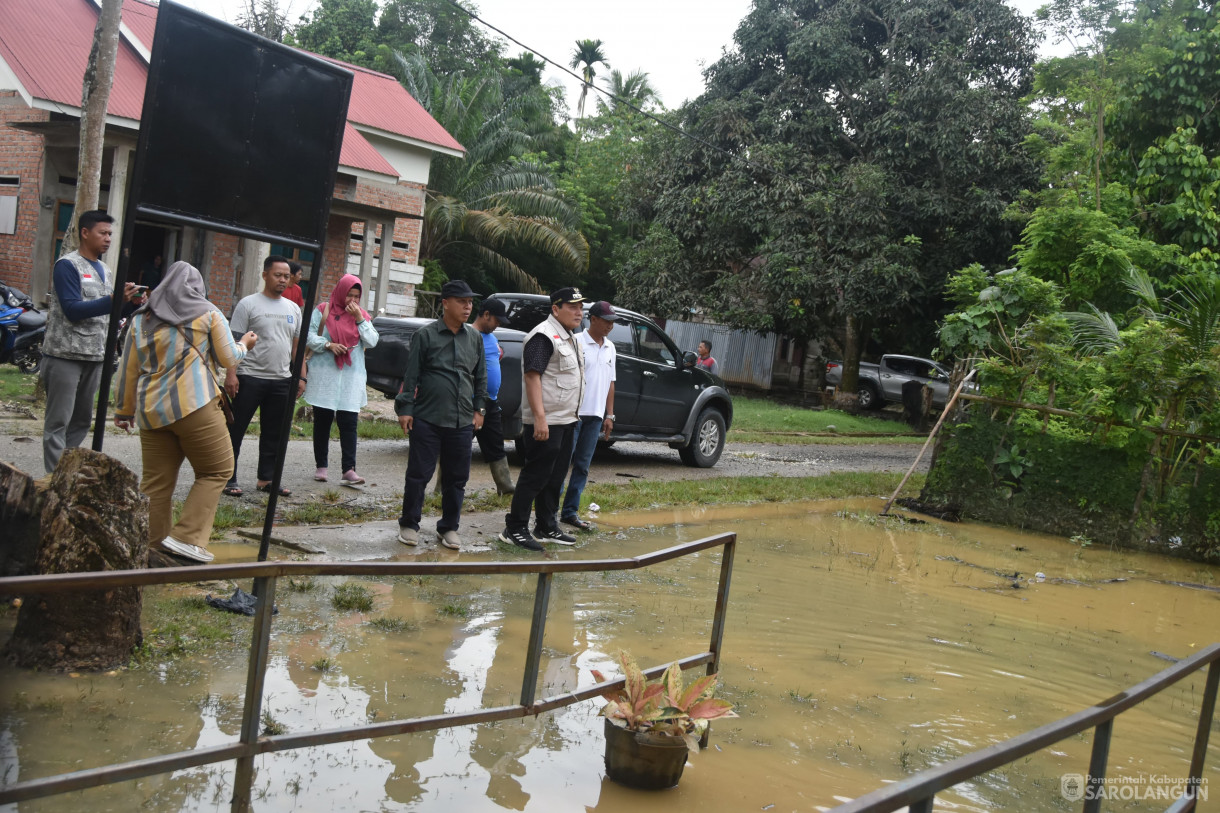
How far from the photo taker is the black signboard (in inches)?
172

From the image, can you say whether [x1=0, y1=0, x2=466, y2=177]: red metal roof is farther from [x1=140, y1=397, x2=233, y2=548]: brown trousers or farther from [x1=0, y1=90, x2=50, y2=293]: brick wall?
[x1=140, y1=397, x2=233, y2=548]: brown trousers

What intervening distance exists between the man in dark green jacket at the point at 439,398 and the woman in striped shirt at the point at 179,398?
1.56 meters

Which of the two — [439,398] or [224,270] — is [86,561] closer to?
[439,398]

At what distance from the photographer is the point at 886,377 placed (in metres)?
28.8

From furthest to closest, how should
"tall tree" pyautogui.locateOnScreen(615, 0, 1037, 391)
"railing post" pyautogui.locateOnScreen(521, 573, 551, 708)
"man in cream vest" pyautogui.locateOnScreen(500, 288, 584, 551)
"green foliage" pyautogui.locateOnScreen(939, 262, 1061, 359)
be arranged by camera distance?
"tall tree" pyautogui.locateOnScreen(615, 0, 1037, 391) < "green foliage" pyautogui.locateOnScreen(939, 262, 1061, 359) < "man in cream vest" pyautogui.locateOnScreen(500, 288, 584, 551) < "railing post" pyautogui.locateOnScreen(521, 573, 551, 708)

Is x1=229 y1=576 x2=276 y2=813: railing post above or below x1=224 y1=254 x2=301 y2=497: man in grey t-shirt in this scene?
below

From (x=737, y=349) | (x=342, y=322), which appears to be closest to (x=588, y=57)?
(x=737, y=349)

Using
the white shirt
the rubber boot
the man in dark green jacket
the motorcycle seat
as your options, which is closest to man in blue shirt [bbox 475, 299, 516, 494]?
the rubber boot

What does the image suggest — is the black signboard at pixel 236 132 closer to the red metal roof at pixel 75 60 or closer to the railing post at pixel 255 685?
the railing post at pixel 255 685

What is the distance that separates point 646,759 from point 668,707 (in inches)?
8.0

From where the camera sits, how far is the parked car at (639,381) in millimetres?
10278

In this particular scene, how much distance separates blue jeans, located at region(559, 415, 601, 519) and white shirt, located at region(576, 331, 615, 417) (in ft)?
0.32

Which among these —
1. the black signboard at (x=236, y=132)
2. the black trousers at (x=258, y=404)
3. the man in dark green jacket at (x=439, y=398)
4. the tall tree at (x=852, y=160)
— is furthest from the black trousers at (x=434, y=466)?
the tall tree at (x=852, y=160)

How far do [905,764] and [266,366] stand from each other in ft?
17.5
